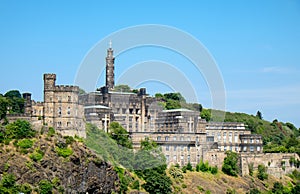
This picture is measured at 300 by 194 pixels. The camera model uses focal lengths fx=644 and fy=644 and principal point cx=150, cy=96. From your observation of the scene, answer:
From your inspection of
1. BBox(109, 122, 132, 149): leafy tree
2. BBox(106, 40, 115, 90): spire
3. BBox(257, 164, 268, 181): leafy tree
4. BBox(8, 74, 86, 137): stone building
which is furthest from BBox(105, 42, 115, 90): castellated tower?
BBox(257, 164, 268, 181): leafy tree

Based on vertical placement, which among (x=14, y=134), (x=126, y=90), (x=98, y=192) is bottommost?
(x=98, y=192)

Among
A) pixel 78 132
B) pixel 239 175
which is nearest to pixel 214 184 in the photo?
pixel 239 175

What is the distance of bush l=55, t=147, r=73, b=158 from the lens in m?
63.8

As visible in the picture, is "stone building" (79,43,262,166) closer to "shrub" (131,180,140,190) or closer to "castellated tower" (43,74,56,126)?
"castellated tower" (43,74,56,126)

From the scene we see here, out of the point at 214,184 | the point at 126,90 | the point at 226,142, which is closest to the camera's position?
the point at 214,184

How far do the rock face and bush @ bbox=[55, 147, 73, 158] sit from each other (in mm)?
327

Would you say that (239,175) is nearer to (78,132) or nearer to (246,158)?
(246,158)

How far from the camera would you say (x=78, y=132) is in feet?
228

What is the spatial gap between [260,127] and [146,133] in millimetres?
51310

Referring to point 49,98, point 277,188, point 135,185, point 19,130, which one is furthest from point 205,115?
point 19,130

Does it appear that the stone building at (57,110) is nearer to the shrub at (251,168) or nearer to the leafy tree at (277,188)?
the shrub at (251,168)

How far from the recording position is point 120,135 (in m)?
75.7

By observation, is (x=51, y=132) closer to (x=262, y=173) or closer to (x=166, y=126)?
(x=166, y=126)

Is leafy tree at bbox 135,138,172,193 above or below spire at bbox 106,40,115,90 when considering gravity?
below
